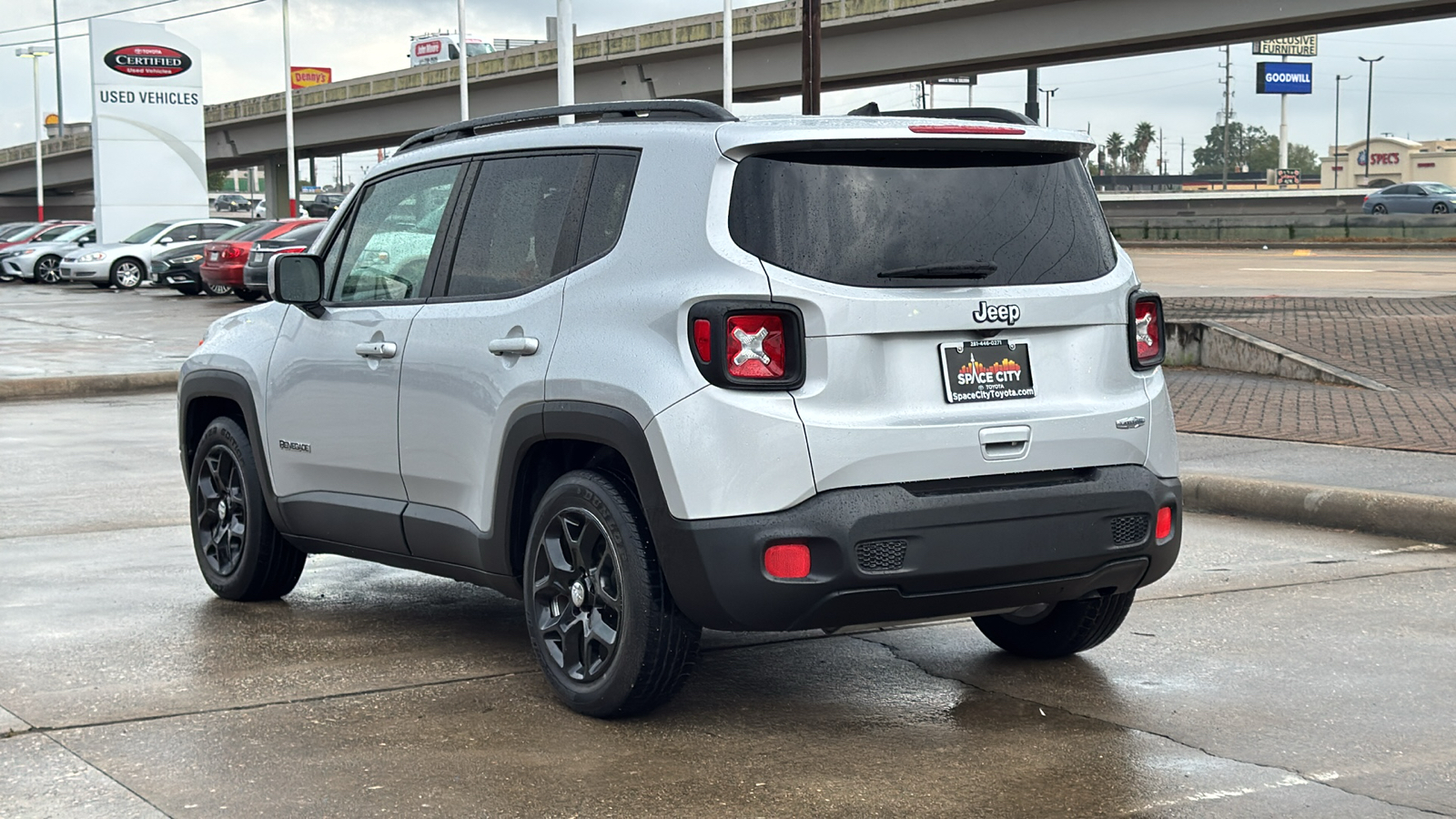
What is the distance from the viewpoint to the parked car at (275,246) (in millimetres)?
29481

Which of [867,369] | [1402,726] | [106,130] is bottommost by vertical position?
[1402,726]

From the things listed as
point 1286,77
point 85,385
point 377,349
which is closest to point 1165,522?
point 377,349

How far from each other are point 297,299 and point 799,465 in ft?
8.40

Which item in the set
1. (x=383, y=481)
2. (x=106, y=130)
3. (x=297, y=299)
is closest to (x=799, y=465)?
(x=383, y=481)

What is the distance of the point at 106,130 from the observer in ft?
151

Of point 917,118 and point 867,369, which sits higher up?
point 917,118

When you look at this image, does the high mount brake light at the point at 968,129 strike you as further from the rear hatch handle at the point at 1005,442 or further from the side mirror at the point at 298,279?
the side mirror at the point at 298,279

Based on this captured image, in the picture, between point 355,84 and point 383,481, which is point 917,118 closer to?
point 383,481

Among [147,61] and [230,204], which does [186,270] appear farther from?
[230,204]

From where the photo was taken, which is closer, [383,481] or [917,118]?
[917,118]

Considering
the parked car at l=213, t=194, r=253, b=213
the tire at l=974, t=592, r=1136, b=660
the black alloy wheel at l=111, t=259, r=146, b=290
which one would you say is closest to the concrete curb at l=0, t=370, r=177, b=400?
the tire at l=974, t=592, r=1136, b=660

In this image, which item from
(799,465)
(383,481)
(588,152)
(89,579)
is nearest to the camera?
(799,465)

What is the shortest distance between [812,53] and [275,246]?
11.1 m

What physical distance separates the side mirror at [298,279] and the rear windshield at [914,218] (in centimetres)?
219
